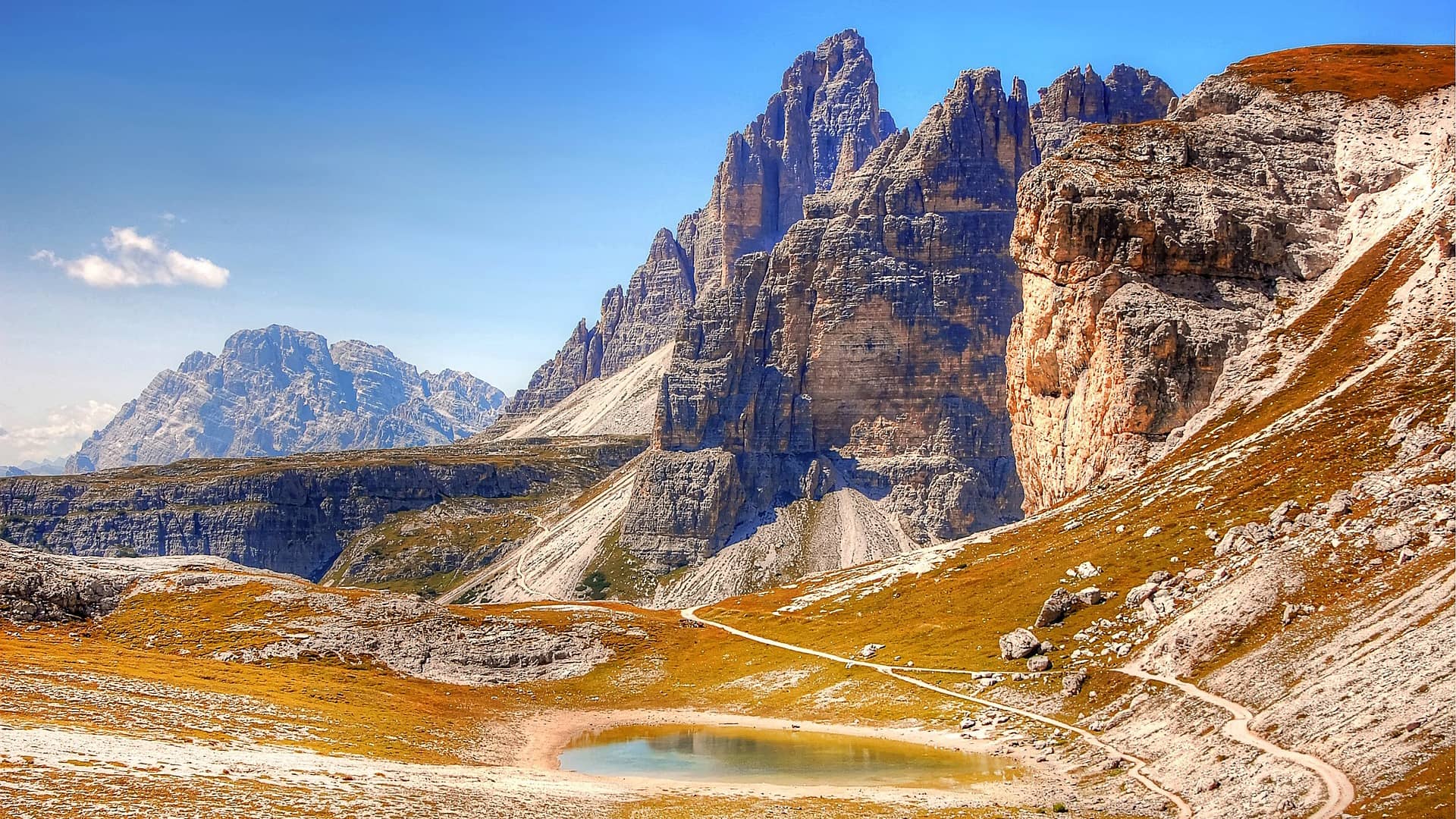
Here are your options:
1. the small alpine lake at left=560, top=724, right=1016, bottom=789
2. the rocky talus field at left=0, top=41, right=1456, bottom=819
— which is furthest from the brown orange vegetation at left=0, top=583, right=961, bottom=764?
the small alpine lake at left=560, top=724, right=1016, bottom=789

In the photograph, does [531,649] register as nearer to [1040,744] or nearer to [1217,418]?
[1040,744]

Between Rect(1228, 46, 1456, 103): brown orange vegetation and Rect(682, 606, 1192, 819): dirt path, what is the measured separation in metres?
82.6

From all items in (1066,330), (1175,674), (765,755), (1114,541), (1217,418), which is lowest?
(765,755)

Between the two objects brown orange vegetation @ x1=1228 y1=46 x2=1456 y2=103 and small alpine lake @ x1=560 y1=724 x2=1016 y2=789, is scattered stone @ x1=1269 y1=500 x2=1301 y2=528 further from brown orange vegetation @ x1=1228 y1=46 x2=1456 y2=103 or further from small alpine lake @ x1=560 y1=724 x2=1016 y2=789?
brown orange vegetation @ x1=1228 y1=46 x2=1456 y2=103

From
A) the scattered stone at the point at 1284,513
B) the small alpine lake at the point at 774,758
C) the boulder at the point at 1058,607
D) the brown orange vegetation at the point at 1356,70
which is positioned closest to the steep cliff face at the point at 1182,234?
the brown orange vegetation at the point at 1356,70

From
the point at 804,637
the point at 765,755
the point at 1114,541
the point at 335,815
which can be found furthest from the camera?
the point at 804,637

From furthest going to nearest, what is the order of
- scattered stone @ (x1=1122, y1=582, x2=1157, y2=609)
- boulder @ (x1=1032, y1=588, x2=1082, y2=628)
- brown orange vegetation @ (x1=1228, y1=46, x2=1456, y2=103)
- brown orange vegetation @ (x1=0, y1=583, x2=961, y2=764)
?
brown orange vegetation @ (x1=1228, y1=46, x2=1456, y2=103) < boulder @ (x1=1032, y1=588, x2=1082, y2=628) < scattered stone @ (x1=1122, y1=582, x2=1157, y2=609) < brown orange vegetation @ (x1=0, y1=583, x2=961, y2=764)

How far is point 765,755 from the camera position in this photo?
6681cm

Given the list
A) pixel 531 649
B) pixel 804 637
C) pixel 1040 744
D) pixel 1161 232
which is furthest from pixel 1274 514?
pixel 531 649

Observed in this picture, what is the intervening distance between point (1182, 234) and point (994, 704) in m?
64.0

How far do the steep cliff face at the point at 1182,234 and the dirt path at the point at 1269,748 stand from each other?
53548 millimetres

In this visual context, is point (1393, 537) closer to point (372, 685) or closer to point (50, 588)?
point (372, 685)

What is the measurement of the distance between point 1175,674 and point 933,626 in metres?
30.0

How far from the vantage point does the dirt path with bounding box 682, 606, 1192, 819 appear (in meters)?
48.1
